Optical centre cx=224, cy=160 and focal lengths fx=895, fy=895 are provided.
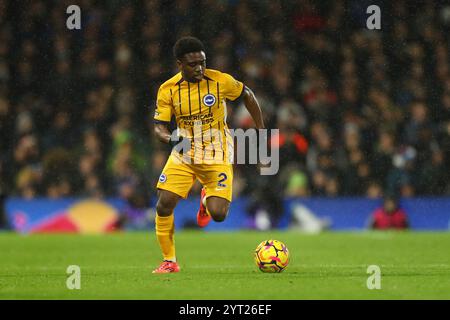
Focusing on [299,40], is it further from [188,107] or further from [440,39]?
[188,107]

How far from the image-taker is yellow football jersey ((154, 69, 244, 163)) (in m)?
9.23

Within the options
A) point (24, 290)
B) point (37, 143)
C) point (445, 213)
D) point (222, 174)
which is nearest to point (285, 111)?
point (445, 213)

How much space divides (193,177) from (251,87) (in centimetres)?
904

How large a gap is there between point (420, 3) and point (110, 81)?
6989mm

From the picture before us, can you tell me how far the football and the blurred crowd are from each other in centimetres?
796

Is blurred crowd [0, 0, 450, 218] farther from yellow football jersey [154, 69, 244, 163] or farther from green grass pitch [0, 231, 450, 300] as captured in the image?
yellow football jersey [154, 69, 244, 163]

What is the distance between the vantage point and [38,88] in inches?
752

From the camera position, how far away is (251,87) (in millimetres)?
18328
